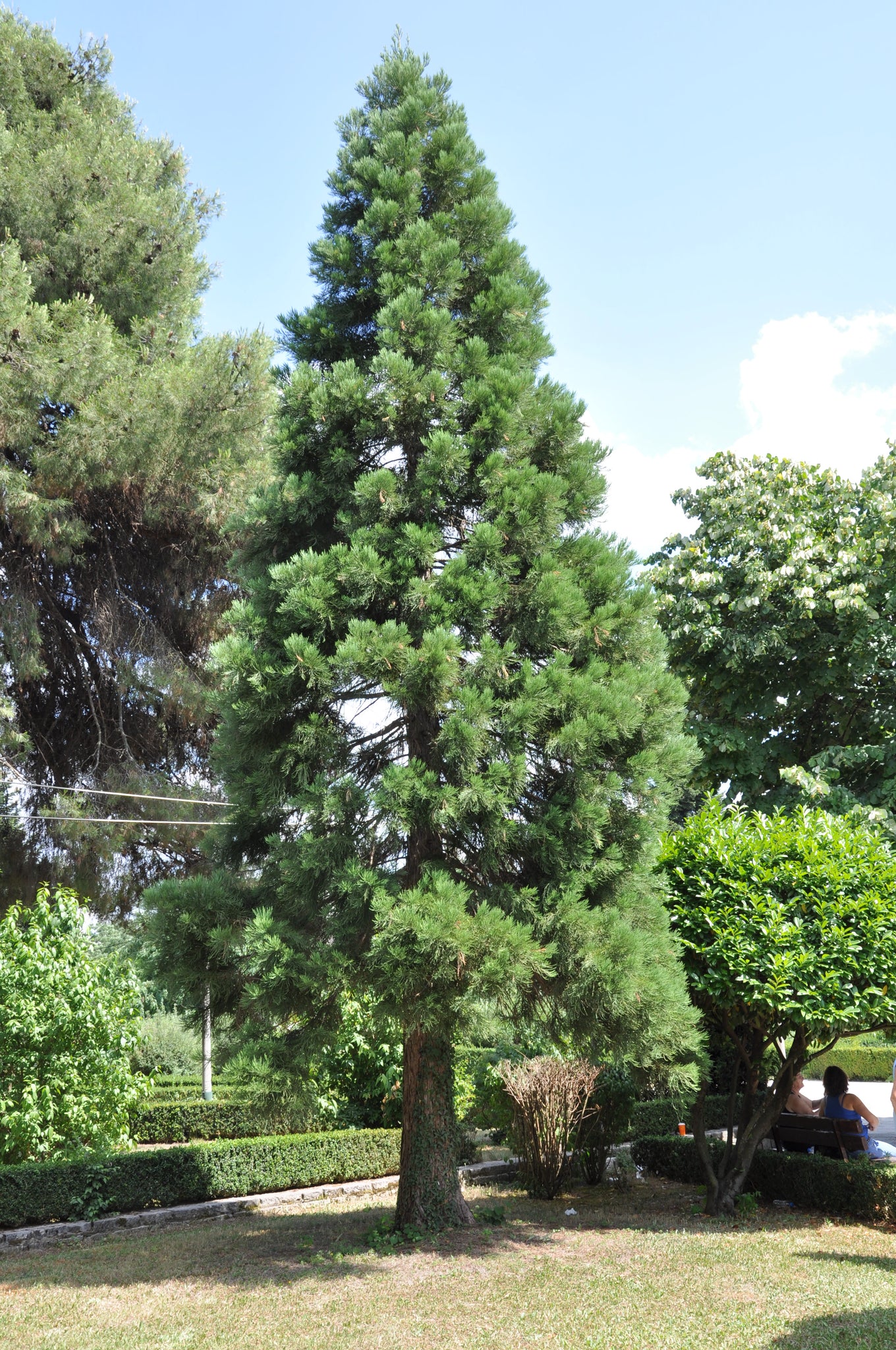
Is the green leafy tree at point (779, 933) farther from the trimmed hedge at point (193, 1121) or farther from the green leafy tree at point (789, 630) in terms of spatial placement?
the trimmed hedge at point (193, 1121)

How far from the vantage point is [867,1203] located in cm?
740

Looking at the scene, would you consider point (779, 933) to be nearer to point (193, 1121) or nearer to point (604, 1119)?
point (604, 1119)

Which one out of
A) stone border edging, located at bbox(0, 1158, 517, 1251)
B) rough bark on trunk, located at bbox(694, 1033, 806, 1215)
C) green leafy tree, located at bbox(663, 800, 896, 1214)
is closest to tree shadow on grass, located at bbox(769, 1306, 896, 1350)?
green leafy tree, located at bbox(663, 800, 896, 1214)

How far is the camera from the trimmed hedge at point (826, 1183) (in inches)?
288

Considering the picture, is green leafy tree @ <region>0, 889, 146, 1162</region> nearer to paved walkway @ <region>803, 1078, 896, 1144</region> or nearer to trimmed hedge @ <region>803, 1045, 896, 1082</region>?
paved walkway @ <region>803, 1078, 896, 1144</region>

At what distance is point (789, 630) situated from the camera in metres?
11.7

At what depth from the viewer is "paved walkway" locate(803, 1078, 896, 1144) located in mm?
14753

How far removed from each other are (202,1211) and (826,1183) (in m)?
5.67

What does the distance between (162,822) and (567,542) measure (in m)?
7.83

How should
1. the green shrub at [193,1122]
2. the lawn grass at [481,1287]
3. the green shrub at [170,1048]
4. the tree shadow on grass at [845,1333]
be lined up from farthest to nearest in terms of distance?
1. the green shrub at [170,1048]
2. the green shrub at [193,1122]
3. the lawn grass at [481,1287]
4. the tree shadow on grass at [845,1333]

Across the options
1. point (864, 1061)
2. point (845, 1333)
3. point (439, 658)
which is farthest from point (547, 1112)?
point (864, 1061)

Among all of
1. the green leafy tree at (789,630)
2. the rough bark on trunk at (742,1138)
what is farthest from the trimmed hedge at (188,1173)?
the green leafy tree at (789,630)

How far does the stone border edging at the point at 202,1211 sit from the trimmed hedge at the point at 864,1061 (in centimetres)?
1427

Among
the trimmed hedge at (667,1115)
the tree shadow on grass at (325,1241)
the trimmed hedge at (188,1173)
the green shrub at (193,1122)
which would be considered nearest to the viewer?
the tree shadow on grass at (325,1241)
